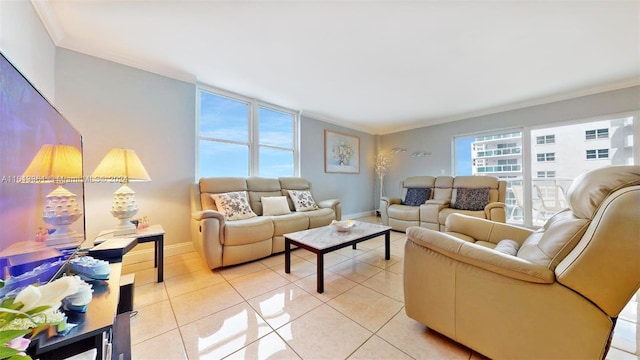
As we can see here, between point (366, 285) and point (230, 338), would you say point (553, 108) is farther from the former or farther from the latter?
point (230, 338)

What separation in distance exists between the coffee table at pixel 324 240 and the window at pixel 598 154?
3759mm

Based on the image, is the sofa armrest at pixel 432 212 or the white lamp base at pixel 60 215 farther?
the sofa armrest at pixel 432 212

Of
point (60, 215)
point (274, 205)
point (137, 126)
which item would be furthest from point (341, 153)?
point (60, 215)

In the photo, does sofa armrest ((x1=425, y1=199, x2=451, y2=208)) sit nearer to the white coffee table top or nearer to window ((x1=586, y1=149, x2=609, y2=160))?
the white coffee table top

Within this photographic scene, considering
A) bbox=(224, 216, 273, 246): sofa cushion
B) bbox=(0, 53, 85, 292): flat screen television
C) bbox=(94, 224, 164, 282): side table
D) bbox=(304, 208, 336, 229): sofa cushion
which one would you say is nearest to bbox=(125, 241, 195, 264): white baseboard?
bbox=(94, 224, 164, 282): side table

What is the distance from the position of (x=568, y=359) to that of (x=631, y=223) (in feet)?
2.03

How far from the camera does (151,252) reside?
2.53 m

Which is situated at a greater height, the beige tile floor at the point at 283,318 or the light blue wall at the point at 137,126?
the light blue wall at the point at 137,126

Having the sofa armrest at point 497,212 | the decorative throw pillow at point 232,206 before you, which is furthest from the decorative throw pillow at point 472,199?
the decorative throw pillow at point 232,206

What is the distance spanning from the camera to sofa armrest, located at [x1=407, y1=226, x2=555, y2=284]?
95 centimetres

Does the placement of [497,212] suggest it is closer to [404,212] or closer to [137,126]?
[404,212]

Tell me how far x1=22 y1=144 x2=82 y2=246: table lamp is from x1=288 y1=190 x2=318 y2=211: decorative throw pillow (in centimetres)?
244

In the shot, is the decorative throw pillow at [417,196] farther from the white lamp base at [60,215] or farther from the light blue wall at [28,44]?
the light blue wall at [28,44]

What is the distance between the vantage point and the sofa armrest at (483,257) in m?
0.95
